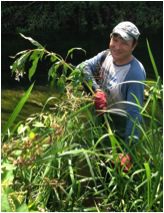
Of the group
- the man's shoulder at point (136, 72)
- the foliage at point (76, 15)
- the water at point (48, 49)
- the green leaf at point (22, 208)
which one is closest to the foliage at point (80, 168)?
the green leaf at point (22, 208)

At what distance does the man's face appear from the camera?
122 inches

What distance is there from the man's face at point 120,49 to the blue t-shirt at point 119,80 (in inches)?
1.5

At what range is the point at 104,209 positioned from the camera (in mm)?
2658

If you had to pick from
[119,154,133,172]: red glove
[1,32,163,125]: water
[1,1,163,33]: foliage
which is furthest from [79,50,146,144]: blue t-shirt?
[1,1,163,33]: foliage

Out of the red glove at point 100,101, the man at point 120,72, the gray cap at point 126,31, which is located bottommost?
the red glove at point 100,101

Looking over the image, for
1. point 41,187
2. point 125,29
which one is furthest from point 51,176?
point 125,29

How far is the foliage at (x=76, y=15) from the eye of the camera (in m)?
14.6

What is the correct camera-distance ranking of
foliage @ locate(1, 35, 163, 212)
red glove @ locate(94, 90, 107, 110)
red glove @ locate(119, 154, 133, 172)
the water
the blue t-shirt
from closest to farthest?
foliage @ locate(1, 35, 163, 212)
red glove @ locate(119, 154, 133, 172)
red glove @ locate(94, 90, 107, 110)
the blue t-shirt
the water

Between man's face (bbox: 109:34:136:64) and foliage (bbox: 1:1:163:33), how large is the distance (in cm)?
1127

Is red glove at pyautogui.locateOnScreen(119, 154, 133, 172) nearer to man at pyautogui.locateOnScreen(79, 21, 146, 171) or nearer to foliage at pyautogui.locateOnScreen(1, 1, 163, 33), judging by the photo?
man at pyautogui.locateOnScreen(79, 21, 146, 171)

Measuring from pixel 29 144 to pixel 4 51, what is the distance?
8.94 m

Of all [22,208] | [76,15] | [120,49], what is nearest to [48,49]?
[76,15]

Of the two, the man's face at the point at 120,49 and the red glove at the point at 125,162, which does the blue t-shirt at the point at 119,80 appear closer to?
the man's face at the point at 120,49

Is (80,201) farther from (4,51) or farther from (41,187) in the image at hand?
(4,51)
